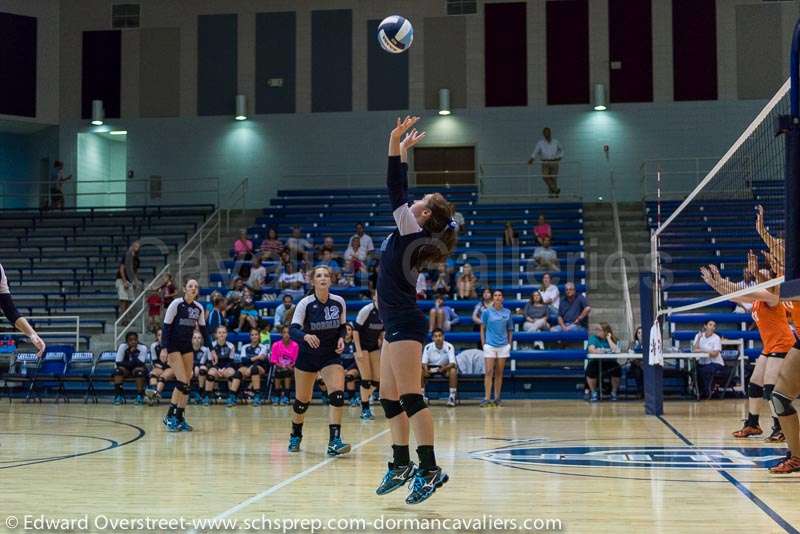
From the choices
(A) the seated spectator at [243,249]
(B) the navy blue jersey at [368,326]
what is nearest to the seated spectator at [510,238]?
(A) the seated spectator at [243,249]

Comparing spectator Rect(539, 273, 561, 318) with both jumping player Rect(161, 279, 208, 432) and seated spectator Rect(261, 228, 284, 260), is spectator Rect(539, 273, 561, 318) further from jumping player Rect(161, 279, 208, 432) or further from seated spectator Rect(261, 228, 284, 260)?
jumping player Rect(161, 279, 208, 432)

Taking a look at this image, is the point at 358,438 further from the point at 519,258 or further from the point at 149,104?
the point at 149,104

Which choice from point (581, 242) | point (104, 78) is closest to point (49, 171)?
point (104, 78)

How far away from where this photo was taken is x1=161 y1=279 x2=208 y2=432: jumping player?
12438 mm

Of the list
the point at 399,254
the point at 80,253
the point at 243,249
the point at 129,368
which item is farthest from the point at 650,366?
the point at 80,253

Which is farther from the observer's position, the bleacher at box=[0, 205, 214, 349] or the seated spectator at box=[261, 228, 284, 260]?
the seated spectator at box=[261, 228, 284, 260]

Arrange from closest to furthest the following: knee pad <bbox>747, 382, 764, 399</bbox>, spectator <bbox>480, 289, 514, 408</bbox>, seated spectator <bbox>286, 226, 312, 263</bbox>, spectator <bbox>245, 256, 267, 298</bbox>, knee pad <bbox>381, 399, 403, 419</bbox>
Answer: knee pad <bbox>381, 399, 403, 419</bbox> → knee pad <bbox>747, 382, 764, 399</bbox> → spectator <bbox>480, 289, 514, 408</bbox> → spectator <bbox>245, 256, 267, 298</bbox> → seated spectator <bbox>286, 226, 312, 263</bbox>

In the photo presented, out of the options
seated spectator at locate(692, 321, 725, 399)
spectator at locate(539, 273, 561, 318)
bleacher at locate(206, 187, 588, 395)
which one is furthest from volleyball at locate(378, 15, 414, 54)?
spectator at locate(539, 273, 561, 318)

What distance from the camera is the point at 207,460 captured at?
9.36 m

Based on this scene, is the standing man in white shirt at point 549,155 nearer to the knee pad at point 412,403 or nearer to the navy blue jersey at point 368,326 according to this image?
the navy blue jersey at point 368,326

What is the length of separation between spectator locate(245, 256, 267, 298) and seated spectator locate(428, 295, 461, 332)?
14.8ft

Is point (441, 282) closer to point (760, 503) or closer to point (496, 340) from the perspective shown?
point (496, 340)

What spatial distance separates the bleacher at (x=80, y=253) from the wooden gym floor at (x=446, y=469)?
8549 millimetres

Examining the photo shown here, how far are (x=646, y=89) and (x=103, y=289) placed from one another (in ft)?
51.9
